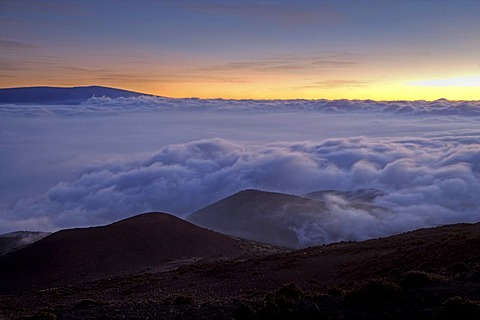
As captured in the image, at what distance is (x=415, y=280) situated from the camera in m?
10.8

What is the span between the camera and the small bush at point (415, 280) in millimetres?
10673

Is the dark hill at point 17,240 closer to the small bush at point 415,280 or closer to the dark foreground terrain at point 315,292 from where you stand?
the dark foreground terrain at point 315,292

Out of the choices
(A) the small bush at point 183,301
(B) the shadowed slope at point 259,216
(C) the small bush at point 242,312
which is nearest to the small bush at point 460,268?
(C) the small bush at point 242,312

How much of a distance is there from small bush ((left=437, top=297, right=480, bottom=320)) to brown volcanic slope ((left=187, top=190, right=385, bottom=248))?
65780mm

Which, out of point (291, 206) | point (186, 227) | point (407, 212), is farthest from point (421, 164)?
point (186, 227)

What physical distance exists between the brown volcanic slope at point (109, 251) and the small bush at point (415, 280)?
992 inches

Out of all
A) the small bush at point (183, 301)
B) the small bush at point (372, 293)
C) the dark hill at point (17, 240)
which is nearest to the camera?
the small bush at point (372, 293)

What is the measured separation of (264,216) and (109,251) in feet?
165

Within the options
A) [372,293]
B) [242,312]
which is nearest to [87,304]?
[242,312]

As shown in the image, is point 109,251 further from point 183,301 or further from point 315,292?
point 315,292

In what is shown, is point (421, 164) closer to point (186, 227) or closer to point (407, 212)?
point (407, 212)

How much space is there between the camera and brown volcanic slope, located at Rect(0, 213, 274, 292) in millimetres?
34594

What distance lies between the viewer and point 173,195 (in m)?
153

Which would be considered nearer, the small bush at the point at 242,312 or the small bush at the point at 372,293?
the small bush at the point at 242,312
